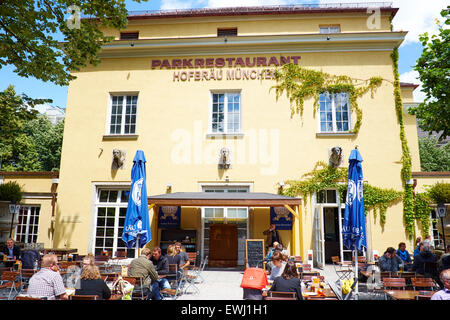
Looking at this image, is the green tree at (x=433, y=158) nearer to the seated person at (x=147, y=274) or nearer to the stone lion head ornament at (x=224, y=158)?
the stone lion head ornament at (x=224, y=158)

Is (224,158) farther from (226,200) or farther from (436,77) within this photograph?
(436,77)

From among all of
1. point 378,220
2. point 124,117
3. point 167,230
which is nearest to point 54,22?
point 124,117

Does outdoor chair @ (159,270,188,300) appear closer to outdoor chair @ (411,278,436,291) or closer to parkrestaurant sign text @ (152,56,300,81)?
outdoor chair @ (411,278,436,291)

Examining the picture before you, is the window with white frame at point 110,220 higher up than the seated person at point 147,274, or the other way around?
the window with white frame at point 110,220

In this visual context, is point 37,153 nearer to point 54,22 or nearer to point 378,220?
point 54,22

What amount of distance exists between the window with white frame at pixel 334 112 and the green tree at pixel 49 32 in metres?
7.92

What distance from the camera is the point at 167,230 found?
478 inches

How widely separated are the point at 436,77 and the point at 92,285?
9600 millimetres

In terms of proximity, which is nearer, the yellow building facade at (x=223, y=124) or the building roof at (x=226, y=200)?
the building roof at (x=226, y=200)

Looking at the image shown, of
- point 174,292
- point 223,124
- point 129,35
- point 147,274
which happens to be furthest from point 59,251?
point 129,35

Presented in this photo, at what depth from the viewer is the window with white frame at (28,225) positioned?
44.4 ft

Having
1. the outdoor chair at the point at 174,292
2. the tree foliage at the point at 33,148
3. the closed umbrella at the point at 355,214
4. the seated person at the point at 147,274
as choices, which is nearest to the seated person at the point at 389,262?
the closed umbrella at the point at 355,214

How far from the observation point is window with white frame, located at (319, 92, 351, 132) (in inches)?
499

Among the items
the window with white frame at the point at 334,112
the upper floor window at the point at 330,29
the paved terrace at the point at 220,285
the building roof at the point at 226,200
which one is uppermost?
the upper floor window at the point at 330,29
